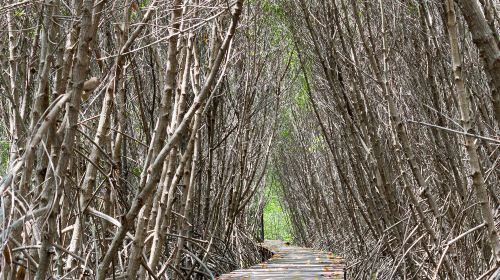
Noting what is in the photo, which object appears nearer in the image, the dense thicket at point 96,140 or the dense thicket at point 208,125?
the dense thicket at point 96,140

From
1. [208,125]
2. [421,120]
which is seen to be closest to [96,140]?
[421,120]

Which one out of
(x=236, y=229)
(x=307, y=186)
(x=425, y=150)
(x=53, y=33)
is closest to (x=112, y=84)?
(x=53, y=33)

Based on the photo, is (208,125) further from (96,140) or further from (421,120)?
(96,140)

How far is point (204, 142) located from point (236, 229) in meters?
2.96

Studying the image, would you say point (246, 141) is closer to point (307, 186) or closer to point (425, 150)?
point (425, 150)

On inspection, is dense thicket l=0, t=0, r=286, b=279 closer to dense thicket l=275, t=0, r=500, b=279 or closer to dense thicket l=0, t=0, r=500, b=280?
dense thicket l=0, t=0, r=500, b=280

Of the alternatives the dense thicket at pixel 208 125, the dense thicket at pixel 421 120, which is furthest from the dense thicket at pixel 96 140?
the dense thicket at pixel 421 120

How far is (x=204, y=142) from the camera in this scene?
7535mm

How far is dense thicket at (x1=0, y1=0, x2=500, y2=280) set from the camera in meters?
2.62

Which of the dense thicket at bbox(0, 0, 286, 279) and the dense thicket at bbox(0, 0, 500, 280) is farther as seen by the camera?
the dense thicket at bbox(0, 0, 500, 280)

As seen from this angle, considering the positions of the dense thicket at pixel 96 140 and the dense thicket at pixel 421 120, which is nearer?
the dense thicket at pixel 96 140

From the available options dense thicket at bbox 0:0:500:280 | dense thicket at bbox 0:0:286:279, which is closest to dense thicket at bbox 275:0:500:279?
dense thicket at bbox 0:0:500:280

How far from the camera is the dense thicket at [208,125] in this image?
2615 millimetres

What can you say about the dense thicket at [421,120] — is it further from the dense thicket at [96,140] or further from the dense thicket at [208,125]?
the dense thicket at [96,140]
